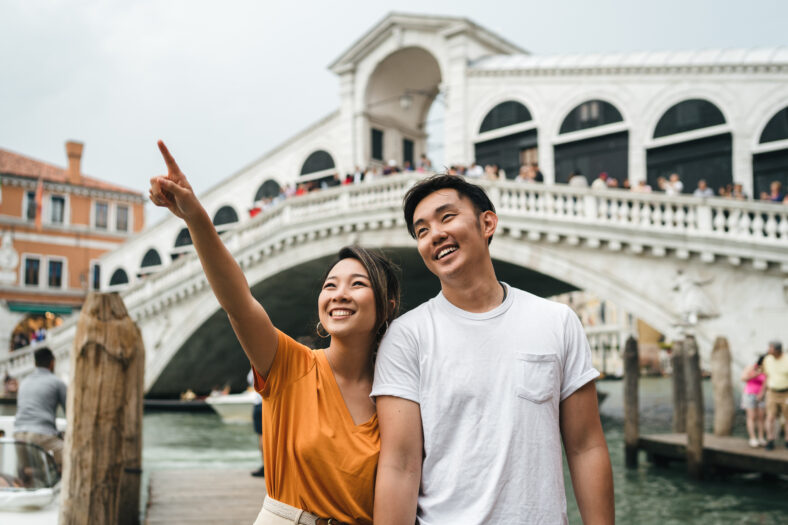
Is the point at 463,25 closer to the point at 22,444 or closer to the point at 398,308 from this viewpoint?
the point at 22,444

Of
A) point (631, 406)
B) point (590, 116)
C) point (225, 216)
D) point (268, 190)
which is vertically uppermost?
point (590, 116)

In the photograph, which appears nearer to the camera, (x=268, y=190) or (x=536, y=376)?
(x=536, y=376)

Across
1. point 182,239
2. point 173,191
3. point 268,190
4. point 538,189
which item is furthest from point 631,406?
point 182,239

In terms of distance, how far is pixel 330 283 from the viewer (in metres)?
1.89

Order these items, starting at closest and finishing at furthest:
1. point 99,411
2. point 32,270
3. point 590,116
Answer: point 99,411 → point 590,116 → point 32,270

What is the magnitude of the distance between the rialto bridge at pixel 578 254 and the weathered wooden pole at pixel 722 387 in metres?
1.30

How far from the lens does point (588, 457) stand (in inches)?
64.4

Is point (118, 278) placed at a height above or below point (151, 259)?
below

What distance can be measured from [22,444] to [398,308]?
3.49 meters

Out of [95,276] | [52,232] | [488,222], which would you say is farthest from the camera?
[95,276]

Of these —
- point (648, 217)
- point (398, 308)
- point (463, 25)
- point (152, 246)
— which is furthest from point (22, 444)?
point (152, 246)

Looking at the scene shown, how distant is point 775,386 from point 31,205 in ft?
82.6

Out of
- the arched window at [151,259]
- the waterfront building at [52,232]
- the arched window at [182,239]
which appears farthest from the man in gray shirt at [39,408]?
the waterfront building at [52,232]

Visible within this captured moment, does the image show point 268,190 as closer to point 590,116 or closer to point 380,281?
point 590,116
